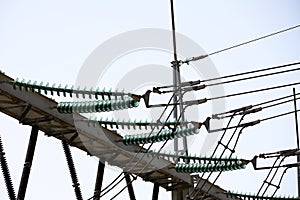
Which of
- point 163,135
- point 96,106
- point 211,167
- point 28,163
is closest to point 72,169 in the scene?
point 28,163

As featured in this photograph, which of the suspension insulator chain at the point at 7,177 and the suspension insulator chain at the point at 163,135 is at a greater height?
the suspension insulator chain at the point at 163,135

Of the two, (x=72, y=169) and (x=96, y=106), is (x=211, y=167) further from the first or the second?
(x=96, y=106)

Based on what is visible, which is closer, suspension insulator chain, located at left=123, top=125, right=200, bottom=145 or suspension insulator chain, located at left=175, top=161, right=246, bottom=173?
suspension insulator chain, located at left=123, top=125, right=200, bottom=145

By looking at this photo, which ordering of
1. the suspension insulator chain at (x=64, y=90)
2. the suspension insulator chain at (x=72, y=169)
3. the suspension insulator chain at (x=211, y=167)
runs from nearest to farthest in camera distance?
→ the suspension insulator chain at (x=64, y=90)
the suspension insulator chain at (x=72, y=169)
the suspension insulator chain at (x=211, y=167)

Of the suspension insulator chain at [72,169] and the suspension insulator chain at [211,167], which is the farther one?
the suspension insulator chain at [211,167]

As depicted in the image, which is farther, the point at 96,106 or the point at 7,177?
the point at 7,177

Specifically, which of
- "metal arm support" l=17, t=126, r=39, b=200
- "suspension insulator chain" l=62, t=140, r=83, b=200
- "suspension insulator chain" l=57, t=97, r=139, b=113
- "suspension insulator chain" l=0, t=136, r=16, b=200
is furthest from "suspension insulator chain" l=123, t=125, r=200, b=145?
"suspension insulator chain" l=0, t=136, r=16, b=200

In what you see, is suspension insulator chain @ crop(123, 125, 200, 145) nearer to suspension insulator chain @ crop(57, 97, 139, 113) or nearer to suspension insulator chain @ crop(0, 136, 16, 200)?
suspension insulator chain @ crop(57, 97, 139, 113)

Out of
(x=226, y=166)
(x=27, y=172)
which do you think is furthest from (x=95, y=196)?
(x=226, y=166)

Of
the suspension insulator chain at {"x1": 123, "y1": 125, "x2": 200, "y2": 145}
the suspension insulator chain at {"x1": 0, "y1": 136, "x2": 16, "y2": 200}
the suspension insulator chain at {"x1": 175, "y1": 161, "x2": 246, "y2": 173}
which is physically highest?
the suspension insulator chain at {"x1": 123, "y1": 125, "x2": 200, "y2": 145}

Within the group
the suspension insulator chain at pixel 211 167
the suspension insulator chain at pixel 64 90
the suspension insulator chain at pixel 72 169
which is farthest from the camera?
the suspension insulator chain at pixel 211 167

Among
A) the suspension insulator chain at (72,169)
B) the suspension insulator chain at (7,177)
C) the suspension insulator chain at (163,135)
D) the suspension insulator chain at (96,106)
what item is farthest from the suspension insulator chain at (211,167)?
the suspension insulator chain at (7,177)

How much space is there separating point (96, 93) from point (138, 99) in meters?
0.49

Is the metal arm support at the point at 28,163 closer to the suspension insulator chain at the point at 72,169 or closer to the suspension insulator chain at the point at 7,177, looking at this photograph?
the suspension insulator chain at the point at 7,177
